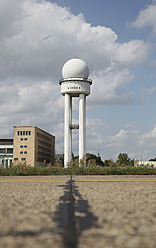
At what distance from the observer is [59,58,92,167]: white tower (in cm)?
6112

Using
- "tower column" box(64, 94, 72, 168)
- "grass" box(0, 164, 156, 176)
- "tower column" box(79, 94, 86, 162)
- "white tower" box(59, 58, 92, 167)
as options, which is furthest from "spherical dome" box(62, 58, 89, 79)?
"grass" box(0, 164, 156, 176)

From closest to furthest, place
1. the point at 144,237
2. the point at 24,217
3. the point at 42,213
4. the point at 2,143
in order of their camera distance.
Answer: the point at 144,237 → the point at 24,217 → the point at 42,213 → the point at 2,143

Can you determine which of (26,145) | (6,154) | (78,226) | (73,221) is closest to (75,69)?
(26,145)

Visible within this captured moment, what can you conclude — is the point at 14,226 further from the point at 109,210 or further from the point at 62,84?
the point at 62,84

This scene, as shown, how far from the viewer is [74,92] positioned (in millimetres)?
62562

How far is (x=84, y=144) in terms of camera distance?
63562 mm

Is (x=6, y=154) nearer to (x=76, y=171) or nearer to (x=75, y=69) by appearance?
(x=75, y=69)

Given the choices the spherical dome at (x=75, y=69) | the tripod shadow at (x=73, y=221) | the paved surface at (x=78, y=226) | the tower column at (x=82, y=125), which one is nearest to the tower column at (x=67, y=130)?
the tower column at (x=82, y=125)

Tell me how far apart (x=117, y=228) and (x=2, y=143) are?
105524mm

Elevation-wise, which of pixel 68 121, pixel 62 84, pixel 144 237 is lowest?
pixel 144 237

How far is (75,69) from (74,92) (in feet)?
16.2

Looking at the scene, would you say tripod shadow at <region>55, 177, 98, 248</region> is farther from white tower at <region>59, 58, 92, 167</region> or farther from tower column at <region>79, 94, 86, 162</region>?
tower column at <region>79, 94, 86, 162</region>

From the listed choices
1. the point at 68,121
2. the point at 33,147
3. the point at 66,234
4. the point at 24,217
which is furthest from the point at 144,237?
the point at 33,147

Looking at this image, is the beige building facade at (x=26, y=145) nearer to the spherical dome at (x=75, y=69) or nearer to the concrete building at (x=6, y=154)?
the concrete building at (x=6, y=154)
